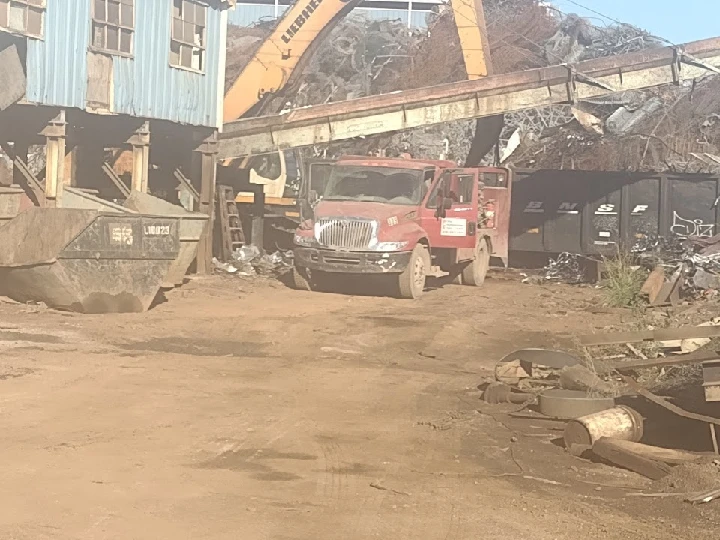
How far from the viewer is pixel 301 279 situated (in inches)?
798

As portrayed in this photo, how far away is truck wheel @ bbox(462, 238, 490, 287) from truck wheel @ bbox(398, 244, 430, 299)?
2.58 meters

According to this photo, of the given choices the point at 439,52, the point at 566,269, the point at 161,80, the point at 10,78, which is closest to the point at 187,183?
the point at 161,80

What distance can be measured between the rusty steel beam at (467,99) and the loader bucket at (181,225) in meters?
5.09

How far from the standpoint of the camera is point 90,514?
19.5ft

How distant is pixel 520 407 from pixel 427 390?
1.33m

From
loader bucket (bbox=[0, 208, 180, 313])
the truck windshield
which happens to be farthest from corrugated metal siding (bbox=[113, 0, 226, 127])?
loader bucket (bbox=[0, 208, 180, 313])

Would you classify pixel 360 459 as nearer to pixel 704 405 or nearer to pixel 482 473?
pixel 482 473

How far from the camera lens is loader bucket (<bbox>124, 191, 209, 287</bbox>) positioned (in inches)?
731

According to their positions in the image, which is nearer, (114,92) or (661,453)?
(661,453)

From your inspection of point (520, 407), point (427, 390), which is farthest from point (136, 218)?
point (520, 407)

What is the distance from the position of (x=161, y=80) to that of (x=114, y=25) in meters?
1.67

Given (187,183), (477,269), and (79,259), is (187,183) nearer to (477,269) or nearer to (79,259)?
(477,269)

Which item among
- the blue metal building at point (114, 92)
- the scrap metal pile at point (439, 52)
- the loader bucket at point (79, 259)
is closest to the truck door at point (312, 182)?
the blue metal building at point (114, 92)

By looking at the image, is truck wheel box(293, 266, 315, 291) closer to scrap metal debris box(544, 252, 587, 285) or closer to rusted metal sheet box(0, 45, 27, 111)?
rusted metal sheet box(0, 45, 27, 111)
